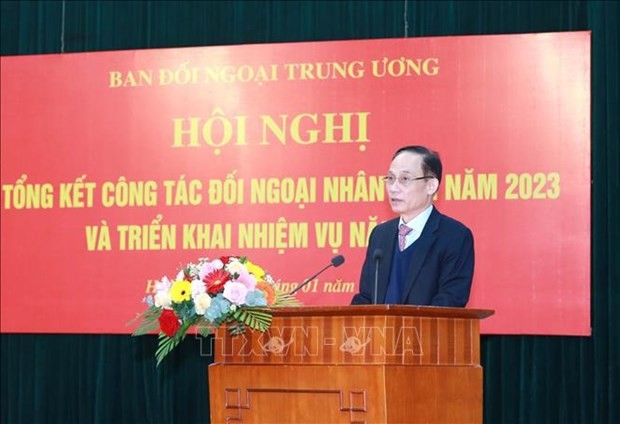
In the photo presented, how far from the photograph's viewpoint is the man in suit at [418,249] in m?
3.30

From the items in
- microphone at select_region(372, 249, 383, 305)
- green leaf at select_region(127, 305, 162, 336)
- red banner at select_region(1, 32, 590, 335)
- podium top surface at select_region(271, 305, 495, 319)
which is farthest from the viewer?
red banner at select_region(1, 32, 590, 335)

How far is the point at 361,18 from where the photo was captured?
5.38 meters

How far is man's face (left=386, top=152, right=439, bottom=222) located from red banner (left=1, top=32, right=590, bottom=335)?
63.1 inches

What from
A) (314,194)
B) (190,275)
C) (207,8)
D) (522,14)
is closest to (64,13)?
(207,8)

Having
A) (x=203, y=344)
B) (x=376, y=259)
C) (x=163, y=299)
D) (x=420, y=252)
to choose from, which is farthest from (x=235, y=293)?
(x=203, y=344)

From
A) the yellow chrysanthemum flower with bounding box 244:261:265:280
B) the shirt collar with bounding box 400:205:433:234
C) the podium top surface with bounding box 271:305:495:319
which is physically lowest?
the podium top surface with bounding box 271:305:495:319

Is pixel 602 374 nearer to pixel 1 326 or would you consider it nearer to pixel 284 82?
pixel 284 82

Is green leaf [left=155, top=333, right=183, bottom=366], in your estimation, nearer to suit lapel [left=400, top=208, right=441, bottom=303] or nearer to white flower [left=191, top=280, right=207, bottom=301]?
white flower [left=191, top=280, right=207, bottom=301]

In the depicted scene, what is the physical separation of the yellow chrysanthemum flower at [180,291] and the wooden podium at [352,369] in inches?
7.1

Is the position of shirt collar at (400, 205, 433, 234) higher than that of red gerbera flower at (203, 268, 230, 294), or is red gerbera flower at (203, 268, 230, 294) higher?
shirt collar at (400, 205, 433, 234)

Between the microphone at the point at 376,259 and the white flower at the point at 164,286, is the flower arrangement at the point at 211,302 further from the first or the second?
the microphone at the point at 376,259

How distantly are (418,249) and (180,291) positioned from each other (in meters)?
0.80

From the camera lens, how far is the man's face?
11.1ft

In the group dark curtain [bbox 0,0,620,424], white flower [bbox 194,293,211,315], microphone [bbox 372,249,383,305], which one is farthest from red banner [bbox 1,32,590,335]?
white flower [bbox 194,293,211,315]
